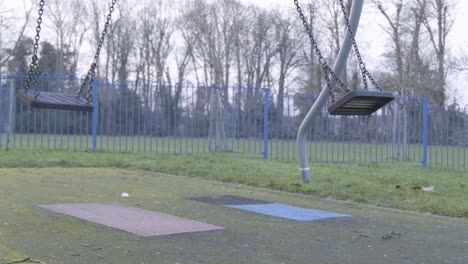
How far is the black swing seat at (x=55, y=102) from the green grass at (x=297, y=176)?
4.73 meters

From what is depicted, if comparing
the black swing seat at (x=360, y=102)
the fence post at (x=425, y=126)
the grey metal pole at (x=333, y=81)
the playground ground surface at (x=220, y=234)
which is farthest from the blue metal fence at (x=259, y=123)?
the black swing seat at (x=360, y=102)

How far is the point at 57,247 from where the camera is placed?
16.6ft

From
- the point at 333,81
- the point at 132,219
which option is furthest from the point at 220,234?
the point at 333,81

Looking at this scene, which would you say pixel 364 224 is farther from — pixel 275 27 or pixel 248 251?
pixel 275 27

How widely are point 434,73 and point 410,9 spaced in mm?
6221

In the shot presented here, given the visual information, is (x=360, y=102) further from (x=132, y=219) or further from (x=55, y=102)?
(x=55, y=102)

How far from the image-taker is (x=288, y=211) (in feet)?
25.9

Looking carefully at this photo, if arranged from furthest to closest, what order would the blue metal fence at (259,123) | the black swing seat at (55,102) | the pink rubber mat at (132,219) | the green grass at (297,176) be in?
the blue metal fence at (259,123)
the green grass at (297,176)
the pink rubber mat at (132,219)
the black swing seat at (55,102)

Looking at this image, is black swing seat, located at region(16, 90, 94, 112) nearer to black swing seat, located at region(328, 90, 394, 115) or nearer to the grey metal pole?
black swing seat, located at region(328, 90, 394, 115)

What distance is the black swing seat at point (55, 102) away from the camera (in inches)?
230

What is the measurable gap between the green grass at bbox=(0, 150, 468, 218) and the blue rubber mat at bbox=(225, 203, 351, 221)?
4.55 feet

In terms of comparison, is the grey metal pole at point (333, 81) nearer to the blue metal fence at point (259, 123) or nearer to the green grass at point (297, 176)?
the green grass at point (297, 176)

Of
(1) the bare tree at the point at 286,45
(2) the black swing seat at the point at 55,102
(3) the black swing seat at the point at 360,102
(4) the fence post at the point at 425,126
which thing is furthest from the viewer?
(1) the bare tree at the point at 286,45

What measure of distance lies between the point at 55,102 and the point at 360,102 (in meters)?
4.05
